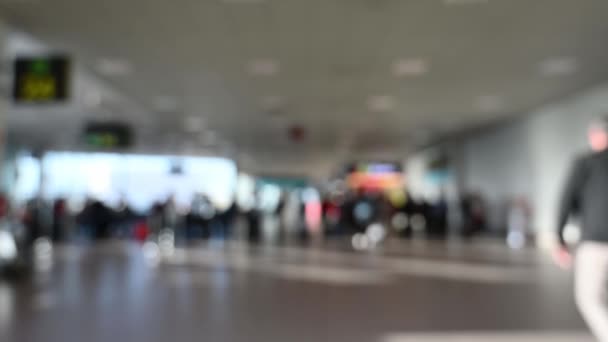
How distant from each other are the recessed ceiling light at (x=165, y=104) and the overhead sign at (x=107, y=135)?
1.18 m

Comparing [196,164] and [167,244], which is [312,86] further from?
[196,164]

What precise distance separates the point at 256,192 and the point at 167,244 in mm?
5641

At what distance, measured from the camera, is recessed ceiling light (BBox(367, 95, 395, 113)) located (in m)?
15.3

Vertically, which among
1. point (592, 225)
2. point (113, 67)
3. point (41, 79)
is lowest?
point (592, 225)

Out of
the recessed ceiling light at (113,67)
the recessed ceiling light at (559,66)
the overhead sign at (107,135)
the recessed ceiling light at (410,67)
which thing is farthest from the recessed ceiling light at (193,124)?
the recessed ceiling light at (559,66)

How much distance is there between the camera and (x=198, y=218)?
67.7 feet

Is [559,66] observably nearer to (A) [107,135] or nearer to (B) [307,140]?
(A) [107,135]

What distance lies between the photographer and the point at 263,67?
11820 millimetres

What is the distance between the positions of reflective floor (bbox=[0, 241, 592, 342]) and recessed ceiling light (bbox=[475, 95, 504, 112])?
536 cm

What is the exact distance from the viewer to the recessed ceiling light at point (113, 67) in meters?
11.5

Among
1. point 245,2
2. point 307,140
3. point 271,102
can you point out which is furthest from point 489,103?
point 245,2

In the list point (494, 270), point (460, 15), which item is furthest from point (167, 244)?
point (460, 15)

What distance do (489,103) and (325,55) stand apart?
23.6 ft

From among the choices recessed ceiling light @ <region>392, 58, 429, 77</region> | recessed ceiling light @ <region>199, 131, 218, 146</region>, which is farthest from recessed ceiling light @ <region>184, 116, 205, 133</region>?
recessed ceiling light @ <region>392, 58, 429, 77</region>
